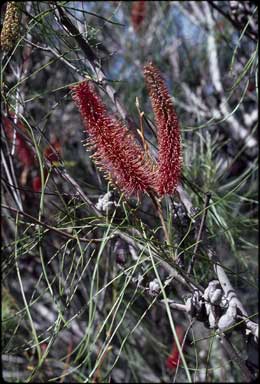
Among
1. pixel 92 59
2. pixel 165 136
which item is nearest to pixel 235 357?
pixel 165 136

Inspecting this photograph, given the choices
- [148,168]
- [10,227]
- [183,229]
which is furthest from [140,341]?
[148,168]

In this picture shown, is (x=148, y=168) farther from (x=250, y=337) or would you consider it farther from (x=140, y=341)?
(x=140, y=341)

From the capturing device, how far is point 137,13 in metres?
2.25

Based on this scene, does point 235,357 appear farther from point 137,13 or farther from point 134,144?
point 137,13

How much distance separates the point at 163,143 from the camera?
31.7 inches

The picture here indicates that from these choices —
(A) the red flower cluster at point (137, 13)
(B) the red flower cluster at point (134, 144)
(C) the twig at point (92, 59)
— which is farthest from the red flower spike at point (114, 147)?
(A) the red flower cluster at point (137, 13)

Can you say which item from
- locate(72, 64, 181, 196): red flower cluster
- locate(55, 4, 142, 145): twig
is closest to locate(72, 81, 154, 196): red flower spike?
locate(72, 64, 181, 196): red flower cluster

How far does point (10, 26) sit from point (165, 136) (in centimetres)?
29

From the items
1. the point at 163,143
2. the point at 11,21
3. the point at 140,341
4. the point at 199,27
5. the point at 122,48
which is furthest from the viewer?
the point at 122,48

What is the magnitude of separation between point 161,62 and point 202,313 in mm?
1451

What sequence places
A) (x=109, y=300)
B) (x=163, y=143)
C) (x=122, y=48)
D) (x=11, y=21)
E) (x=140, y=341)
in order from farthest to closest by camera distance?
(x=122, y=48) < (x=140, y=341) < (x=109, y=300) < (x=11, y=21) < (x=163, y=143)

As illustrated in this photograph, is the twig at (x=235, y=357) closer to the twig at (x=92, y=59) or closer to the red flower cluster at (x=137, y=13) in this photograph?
the twig at (x=92, y=59)

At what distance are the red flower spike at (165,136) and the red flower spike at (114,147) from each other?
2 cm

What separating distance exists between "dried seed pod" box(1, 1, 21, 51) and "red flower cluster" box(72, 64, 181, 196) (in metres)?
0.16
